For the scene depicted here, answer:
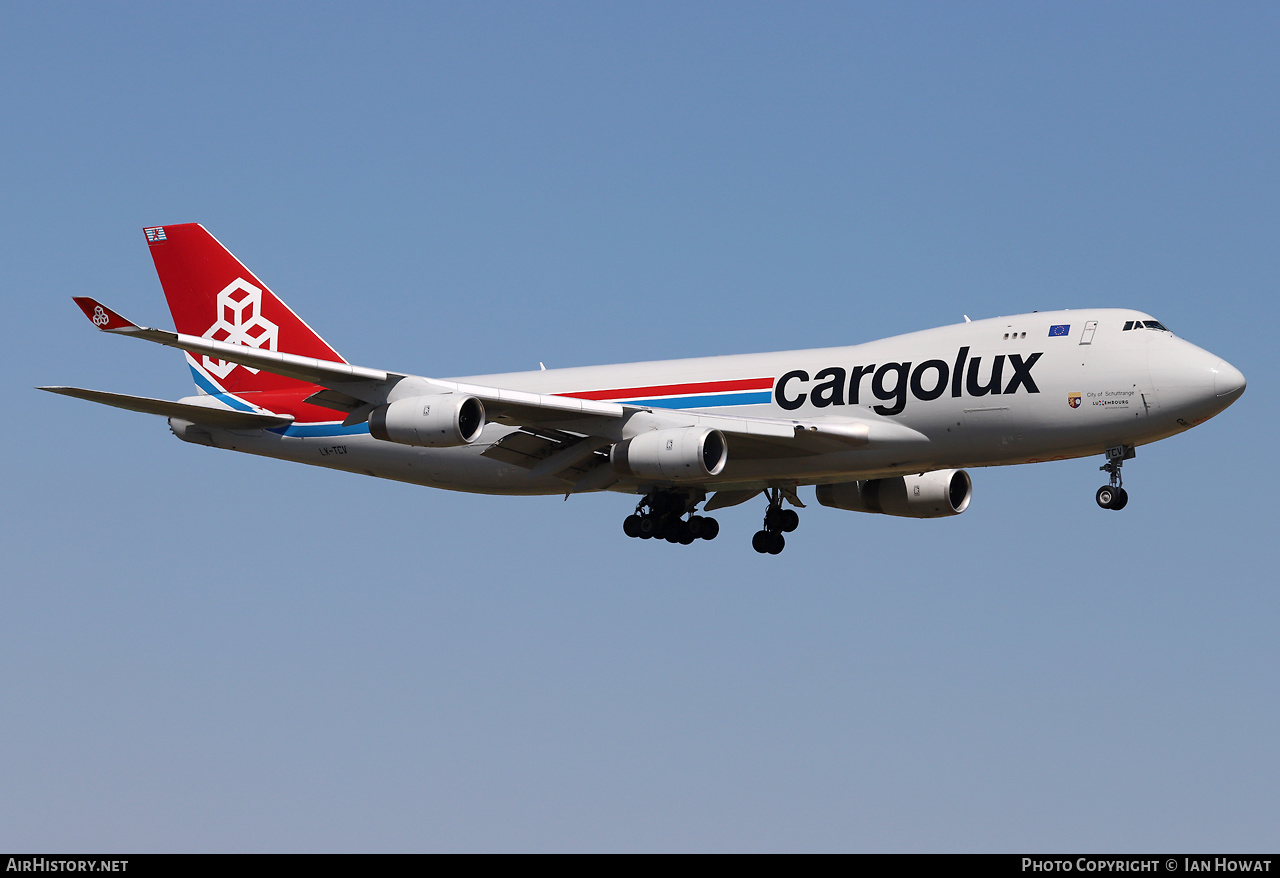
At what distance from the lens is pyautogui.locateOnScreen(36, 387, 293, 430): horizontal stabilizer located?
37481mm

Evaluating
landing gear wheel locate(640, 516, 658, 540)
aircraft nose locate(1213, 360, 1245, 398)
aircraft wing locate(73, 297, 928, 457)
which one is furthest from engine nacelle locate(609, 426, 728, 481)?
aircraft nose locate(1213, 360, 1245, 398)

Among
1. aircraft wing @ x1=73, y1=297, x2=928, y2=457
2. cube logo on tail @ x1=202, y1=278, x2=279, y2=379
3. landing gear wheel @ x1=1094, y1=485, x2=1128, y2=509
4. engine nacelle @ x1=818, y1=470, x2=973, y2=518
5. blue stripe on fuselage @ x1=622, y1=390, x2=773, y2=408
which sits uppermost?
cube logo on tail @ x1=202, y1=278, x2=279, y2=379

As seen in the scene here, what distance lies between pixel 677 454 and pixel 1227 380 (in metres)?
12.6

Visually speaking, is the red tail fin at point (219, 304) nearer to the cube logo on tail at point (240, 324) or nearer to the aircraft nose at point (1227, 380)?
the cube logo on tail at point (240, 324)

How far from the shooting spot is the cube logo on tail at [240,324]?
45625 mm

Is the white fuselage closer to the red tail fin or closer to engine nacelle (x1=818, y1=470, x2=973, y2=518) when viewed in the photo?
engine nacelle (x1=818, y1=470, x2=973, y2=518)

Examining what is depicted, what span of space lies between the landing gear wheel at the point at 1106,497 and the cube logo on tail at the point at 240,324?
24.0 m

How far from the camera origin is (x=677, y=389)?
40125 mm

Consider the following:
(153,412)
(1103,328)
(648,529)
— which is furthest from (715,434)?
(153,412)

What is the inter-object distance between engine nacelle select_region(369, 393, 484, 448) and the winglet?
6471 mm

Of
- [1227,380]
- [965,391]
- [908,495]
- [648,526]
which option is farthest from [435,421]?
[1227,380]

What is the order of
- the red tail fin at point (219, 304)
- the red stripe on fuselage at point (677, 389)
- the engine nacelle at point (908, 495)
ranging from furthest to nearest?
the red tail fin at point (219, 304) < the engine nacelle at point (908, 495) < the red stripe on fuselage at point (677, 389)

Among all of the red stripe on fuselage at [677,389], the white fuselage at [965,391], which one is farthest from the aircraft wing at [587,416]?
the red stripe on fuselage at [677,389]

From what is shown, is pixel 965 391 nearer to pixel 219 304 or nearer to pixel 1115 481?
pixel 1115 481
